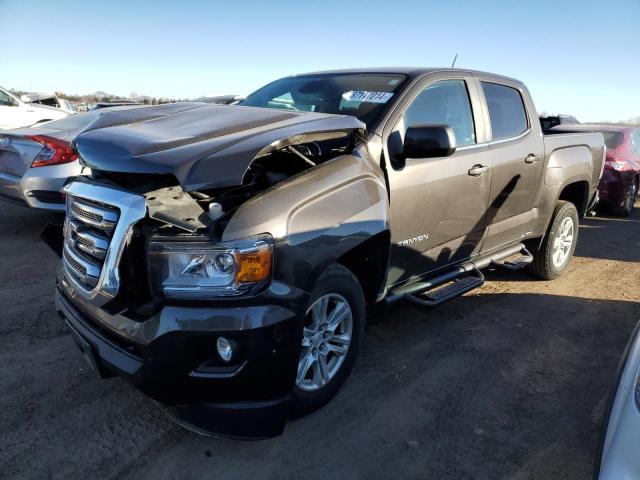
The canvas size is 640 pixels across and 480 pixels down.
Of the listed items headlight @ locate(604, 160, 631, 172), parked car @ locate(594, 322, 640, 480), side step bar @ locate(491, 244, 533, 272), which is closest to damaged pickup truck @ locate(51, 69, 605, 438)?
side step bar @ locate(491, 244, 533, 272)

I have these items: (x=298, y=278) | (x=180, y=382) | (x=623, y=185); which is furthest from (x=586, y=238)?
(x=180, y=382)

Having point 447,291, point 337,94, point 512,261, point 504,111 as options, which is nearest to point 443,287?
point 447,291

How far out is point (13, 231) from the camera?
6102 mm

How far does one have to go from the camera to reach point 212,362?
2.26m

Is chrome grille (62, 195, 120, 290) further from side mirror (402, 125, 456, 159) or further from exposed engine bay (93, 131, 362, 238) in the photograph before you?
side mirror (402, 125, 456, 159)

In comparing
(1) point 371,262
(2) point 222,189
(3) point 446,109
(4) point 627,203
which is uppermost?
(3) point 446,109

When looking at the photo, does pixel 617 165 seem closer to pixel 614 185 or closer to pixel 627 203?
pixel 614 185

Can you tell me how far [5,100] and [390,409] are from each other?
1206 cm

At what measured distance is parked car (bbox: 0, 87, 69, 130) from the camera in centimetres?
1115

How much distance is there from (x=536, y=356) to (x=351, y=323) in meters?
1.65

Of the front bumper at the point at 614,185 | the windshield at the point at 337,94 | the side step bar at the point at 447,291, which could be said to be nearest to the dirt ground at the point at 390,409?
the side step bar at the point at 447,291

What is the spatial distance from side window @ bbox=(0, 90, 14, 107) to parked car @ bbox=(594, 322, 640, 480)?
1293 centimetres

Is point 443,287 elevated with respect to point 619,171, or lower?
elevated

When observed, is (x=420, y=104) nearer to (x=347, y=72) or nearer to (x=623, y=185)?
(x=347, y=72)
